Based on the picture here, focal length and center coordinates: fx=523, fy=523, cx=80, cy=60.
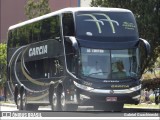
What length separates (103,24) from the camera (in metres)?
21.6

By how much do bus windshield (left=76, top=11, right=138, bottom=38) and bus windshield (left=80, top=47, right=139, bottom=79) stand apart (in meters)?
0.77

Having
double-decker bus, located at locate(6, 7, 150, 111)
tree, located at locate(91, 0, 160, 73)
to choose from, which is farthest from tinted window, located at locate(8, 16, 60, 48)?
tree, located at locate(91, 0, 160, 73)

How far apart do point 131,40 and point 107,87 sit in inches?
91.9

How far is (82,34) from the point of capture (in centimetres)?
2119

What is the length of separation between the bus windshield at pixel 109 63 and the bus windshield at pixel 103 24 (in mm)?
768

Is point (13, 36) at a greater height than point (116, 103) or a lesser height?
greater

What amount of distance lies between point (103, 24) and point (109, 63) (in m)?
1.71

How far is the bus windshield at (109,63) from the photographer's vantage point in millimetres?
20875

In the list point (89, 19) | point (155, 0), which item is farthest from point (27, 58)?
point (155, 0)

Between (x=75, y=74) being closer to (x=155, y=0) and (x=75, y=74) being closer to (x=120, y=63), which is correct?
(x=120, y=63)

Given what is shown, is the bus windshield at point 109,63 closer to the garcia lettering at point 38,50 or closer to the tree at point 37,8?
the garcia lettering at point 38,50

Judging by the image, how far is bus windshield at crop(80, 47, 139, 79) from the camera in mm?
20875

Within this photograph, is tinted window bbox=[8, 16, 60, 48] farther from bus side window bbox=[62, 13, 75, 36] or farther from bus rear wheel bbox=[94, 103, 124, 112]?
bus rear wheel bbox=[94, 103, 124, 112]

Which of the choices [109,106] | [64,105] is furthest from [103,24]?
[64,105]
